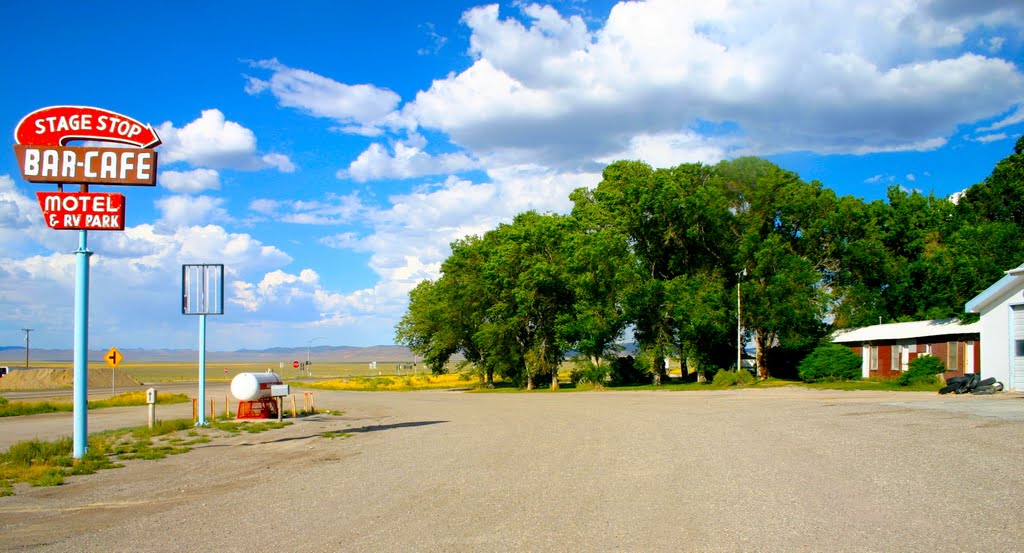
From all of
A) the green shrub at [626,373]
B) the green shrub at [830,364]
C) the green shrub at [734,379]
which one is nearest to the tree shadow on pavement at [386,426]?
the green shrub at [734,379]

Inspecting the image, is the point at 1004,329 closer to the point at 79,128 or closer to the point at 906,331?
the point at 906,331

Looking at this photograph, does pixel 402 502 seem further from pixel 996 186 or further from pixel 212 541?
pixel 996 186

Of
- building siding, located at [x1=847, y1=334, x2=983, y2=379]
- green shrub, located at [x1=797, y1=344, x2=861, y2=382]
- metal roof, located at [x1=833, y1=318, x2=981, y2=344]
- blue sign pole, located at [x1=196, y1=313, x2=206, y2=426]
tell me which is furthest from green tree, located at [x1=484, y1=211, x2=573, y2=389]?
blue sign pole, located at [x1=196, y1=313, x2=206, y2=426]

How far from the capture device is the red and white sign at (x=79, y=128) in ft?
52.2

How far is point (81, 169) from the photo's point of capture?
1614 cm

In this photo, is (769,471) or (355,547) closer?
(355,547)

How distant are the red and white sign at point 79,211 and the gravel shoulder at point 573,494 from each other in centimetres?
522

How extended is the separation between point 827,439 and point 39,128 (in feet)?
58.6

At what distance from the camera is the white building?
30.0m

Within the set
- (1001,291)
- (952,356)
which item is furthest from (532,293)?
(1001,291)

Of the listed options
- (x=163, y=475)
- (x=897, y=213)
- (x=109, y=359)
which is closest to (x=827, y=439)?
(x=163, y=475)

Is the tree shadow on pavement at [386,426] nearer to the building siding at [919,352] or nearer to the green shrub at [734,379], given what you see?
the building siding at [919,352]

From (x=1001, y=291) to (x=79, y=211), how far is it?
32876mm

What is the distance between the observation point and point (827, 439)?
1541cm
